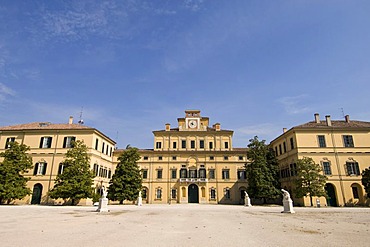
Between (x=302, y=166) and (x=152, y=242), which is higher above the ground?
(x=302, y=166)

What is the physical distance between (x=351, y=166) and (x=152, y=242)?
111 feet

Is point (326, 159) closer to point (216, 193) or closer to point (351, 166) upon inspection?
point (351, 166)

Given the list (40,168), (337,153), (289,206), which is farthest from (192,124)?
(289,206)

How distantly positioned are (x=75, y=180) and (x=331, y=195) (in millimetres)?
31620

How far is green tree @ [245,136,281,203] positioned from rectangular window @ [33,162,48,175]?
94.1ft

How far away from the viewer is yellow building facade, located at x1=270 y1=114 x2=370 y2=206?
30750mm

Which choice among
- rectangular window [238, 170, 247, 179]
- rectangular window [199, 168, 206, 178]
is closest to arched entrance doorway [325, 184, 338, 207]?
rectangular window [238, 170, 247, 179]

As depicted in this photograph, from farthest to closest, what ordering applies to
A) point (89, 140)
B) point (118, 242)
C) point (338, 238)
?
point (89, 140) → point (338, 238) → point (118, 242)

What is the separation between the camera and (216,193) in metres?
40.8

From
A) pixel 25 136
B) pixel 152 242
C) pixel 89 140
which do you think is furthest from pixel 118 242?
pixel 25 136

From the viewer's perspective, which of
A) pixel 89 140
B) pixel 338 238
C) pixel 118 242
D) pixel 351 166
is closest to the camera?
pixel 118 242

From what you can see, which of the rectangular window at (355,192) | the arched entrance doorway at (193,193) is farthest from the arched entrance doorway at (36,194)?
the rectangular window at (355,192)

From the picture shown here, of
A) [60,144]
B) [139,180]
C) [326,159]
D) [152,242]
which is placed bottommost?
[152,242]

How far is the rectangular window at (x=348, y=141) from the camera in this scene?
3259 centimetres
